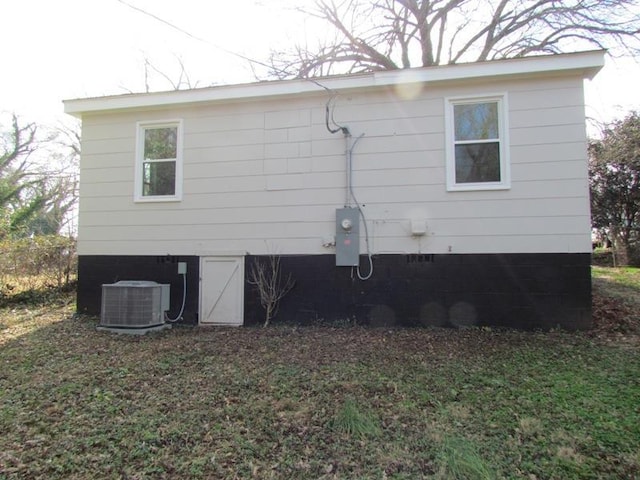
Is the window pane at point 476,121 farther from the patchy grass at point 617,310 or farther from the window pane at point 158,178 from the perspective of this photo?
the window pane at point 158,178

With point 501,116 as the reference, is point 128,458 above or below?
below

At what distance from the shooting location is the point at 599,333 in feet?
17.4

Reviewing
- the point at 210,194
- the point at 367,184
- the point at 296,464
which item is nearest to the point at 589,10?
the point at 367,184

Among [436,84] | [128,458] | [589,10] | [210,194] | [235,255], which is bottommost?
[128,458]

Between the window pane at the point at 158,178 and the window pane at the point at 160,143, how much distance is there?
0.15m

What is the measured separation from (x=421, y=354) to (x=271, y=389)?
181 cm

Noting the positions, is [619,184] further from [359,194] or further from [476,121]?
[359,194]

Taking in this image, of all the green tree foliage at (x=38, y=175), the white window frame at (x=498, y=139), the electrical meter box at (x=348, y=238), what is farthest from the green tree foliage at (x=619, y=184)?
the green tree foliage at (x=38, y=175)

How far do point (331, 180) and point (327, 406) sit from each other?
3530 millimetres

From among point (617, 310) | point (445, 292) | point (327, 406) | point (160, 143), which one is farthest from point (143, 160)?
point (617, 310)

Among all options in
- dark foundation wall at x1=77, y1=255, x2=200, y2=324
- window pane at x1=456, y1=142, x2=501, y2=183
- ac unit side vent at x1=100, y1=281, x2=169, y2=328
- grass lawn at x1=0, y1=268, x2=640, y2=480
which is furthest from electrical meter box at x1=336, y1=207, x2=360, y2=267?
ac unit side vent at x1=100, y1=281, x2=169, y2=328

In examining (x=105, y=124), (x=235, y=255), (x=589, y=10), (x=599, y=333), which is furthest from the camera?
(x=589, y=10)

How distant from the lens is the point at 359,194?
19.5ft

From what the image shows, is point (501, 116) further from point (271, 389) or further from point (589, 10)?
point (589, 10)
